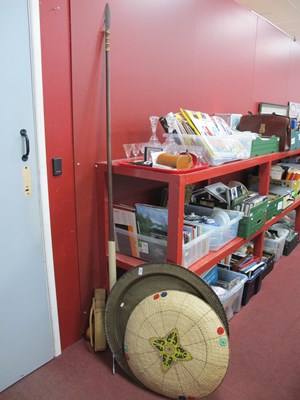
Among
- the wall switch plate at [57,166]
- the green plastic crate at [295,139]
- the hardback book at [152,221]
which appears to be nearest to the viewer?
the wall switch plate at [57,166]

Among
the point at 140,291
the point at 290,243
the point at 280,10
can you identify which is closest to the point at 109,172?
the point at 140,291

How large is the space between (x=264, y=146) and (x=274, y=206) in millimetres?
565

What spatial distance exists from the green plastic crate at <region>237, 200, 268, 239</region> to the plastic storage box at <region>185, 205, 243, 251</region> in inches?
1.3

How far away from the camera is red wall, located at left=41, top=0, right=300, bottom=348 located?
1516 millimetres

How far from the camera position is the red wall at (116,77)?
1516 mm

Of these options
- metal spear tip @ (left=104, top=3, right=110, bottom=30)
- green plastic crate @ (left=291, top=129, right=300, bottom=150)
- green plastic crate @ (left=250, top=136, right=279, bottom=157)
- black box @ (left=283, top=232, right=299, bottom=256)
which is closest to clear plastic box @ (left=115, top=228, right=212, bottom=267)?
green plastic crate @ (left=250, top=136, right=279, bottom=157)

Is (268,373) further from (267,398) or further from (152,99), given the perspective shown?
(152,99)

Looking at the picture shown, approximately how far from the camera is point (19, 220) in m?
1.45

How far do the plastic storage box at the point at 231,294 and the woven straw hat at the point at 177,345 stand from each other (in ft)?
2.04

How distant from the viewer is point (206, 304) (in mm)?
1370

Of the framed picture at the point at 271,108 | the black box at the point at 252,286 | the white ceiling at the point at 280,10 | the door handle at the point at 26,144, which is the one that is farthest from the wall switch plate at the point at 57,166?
the white ceiling at the point at 280,10

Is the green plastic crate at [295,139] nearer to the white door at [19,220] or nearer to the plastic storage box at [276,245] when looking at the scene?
the plastic storage box at [276,245]

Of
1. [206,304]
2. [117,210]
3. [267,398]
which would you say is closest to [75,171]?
[117,210]

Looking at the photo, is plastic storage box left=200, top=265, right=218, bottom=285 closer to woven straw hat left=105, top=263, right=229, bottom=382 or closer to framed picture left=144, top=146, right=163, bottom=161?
woven straw hat left=105, top=263, right=229, bottom=382
